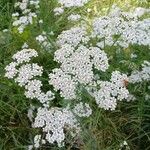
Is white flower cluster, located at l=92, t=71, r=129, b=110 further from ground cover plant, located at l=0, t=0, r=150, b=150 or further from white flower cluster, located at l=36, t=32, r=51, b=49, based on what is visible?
white flower cluster, located at l=36, t=32, r=51, b=49

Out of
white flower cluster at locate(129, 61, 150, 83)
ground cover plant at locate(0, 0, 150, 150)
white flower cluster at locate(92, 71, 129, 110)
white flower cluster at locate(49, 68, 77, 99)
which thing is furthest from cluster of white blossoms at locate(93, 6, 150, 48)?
white flower cluster at locate(49, 68, 77, 99)

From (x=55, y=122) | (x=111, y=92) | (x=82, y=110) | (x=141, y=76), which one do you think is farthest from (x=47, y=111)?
(x=141, y=76)

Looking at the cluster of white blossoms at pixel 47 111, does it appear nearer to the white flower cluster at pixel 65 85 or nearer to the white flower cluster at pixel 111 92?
the white flower cluster at pixel 65 85

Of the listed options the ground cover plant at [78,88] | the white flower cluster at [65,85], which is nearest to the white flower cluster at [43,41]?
the ground cover plant at [78,88]

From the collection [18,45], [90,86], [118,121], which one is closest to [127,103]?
[118,121]

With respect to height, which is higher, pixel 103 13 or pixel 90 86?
pixel 90 86

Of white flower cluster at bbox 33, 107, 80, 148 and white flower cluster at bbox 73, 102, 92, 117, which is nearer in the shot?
white flower cluster at bbox 33, 107, 80, 148

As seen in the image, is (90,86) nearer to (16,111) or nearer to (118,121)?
(118,121)
